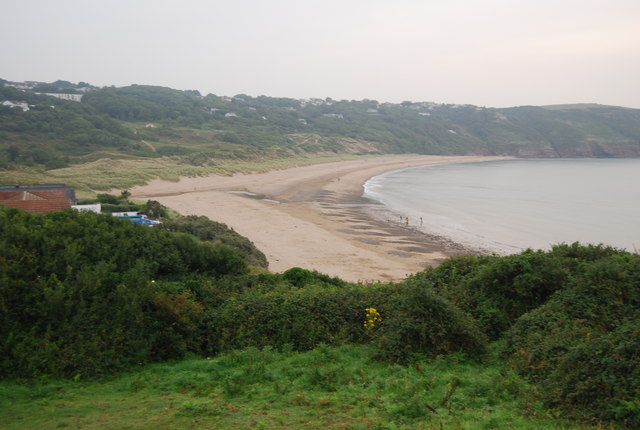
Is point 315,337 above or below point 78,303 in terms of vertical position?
below

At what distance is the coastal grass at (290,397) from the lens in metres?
5.30

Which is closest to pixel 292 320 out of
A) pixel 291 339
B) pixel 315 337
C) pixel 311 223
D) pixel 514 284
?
pixel 291 339

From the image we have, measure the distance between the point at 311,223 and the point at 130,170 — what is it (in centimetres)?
2760

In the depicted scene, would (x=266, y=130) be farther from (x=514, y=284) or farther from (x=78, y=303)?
(x=78, y=303)

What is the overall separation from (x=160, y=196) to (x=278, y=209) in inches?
423

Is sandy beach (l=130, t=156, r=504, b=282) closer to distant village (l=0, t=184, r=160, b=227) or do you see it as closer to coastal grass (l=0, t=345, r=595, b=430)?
distant village (l=0, t=184, r=160, b=227)

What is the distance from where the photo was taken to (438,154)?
402 ft

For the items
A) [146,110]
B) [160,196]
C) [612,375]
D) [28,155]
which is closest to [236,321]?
[612,375]

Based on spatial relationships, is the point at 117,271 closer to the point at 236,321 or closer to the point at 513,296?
the point at 236,321

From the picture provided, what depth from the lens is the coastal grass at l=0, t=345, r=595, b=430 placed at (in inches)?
209

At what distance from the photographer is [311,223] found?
Answer: 30469mm

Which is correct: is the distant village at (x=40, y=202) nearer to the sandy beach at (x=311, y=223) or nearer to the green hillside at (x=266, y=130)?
the sandy beach at (x=311, y=223)

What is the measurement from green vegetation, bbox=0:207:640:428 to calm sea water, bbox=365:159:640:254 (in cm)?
1756

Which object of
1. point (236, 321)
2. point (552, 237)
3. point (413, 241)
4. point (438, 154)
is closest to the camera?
point (236, 321)
